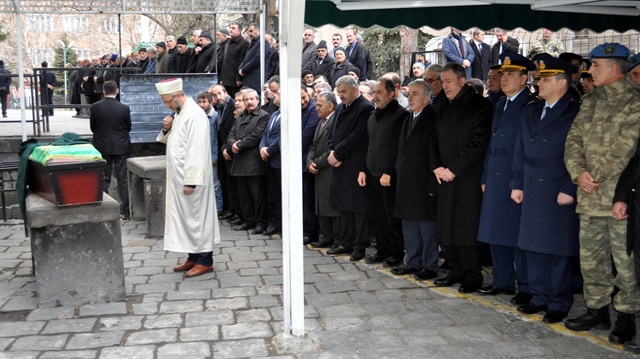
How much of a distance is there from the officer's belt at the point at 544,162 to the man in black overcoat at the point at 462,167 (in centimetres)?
78

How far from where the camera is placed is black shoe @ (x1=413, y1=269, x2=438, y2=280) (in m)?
7.61

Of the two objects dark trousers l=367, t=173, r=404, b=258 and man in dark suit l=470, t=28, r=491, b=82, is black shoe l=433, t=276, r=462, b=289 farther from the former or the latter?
man in dark suit l=470, t=28, r=491, b=82

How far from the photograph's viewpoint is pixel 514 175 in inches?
256

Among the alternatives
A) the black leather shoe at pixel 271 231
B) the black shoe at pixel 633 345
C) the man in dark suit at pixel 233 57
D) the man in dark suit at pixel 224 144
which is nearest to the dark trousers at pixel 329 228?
the black leather shoe at pixel 271 231

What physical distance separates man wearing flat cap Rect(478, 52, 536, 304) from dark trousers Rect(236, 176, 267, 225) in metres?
4.22

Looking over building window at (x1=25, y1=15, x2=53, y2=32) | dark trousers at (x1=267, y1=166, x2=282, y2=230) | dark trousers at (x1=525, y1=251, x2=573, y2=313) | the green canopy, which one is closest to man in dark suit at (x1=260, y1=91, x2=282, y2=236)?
dark trousers at (x1=267, y1=166, x2=282, y2=230)

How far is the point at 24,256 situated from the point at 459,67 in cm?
541

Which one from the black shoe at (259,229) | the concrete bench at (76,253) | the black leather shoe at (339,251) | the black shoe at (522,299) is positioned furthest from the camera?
the black shoe at (259,229)

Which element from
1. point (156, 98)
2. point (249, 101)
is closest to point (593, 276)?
point (249, 101)

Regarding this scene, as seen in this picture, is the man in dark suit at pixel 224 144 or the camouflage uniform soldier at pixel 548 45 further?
the camouflage uniform soldier at pixel 548 45

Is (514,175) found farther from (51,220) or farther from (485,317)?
(51,220)

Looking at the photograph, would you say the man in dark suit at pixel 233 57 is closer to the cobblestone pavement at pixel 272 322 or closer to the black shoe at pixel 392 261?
the cobblestone pavement at pixel 272 322

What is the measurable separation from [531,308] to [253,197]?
5.03 m

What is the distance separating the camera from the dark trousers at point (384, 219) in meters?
8.20
